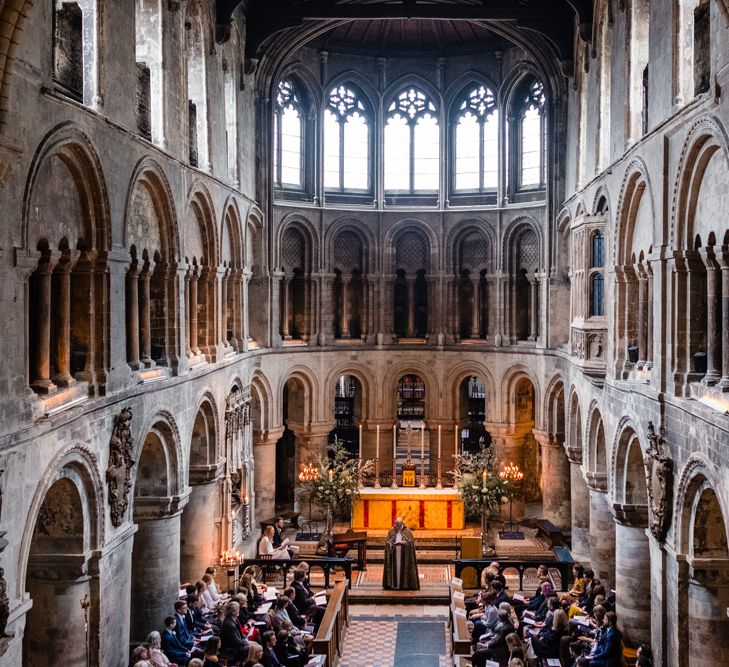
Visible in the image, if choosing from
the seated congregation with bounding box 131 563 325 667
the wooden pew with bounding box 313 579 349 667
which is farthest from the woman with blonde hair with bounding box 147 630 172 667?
the wooden pew with bounding box 313 579 349 667

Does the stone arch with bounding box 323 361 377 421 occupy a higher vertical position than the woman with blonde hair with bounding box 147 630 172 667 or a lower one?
higher

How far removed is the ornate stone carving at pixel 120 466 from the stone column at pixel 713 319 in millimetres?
8681

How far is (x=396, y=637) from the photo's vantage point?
19.3 meters

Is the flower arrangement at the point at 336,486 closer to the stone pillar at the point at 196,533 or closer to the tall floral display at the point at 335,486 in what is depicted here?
the tall floral display at the point at 335,486

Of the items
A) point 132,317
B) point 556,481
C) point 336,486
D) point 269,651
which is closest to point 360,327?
point 336,486

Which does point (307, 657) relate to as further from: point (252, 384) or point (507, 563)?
point (252, 384)

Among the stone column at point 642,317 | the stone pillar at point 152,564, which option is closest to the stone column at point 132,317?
the stone pillar at point 152,564

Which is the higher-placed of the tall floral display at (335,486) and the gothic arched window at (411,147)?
the gothic arched window at (411,147)

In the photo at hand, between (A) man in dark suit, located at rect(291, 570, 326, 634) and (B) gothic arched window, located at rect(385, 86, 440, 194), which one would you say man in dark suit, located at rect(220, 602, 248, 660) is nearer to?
(A) man in dark suit, located at rect(291, 570, 326, 634)

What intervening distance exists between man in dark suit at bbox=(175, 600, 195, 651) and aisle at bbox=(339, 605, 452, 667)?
298 cm

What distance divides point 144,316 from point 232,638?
18.7ft

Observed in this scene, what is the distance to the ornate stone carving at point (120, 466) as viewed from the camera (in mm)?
14623

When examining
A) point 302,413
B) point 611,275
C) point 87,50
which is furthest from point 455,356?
point 87,50

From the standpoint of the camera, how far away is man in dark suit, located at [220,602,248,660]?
15914 mm
